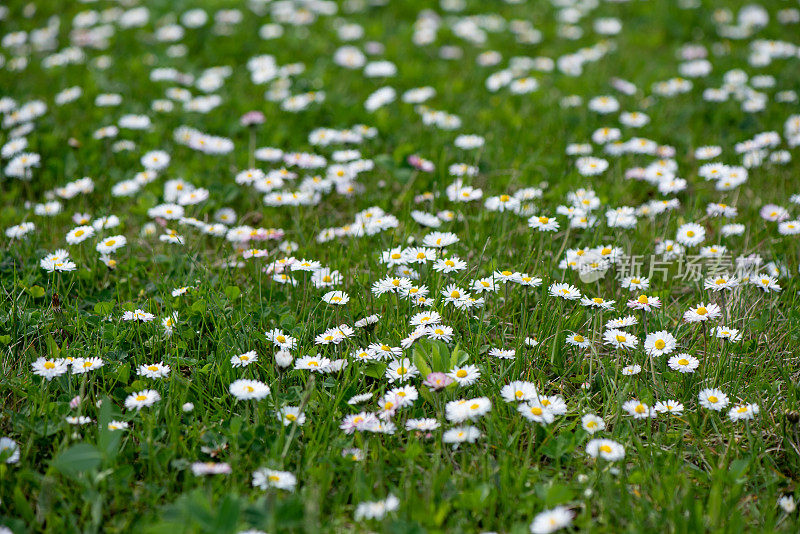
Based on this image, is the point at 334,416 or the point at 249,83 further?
the point at 249,83

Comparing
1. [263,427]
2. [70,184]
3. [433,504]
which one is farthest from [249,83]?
[433,504]

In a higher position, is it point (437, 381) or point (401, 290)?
point (437, 381)

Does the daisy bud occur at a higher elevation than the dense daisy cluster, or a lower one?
higher

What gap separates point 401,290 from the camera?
2.41m

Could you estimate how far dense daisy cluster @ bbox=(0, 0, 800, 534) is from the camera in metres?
1.80

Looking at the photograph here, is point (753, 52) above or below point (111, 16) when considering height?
below

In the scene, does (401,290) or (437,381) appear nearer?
(437,381)

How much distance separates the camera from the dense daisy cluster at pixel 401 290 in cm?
180

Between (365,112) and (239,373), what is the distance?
2.29m

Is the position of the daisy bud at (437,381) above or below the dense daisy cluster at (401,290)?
above

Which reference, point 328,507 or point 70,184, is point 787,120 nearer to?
point 328,507

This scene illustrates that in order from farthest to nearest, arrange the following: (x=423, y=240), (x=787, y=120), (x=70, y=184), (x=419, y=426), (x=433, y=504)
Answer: (x=787, y=120) → (x=70, y=184) → (x=423, y=240) → (x=419, y=426) → (x=433, y=504)

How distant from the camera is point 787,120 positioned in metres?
3.81

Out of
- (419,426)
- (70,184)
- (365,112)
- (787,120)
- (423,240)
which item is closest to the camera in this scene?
(419,426)
